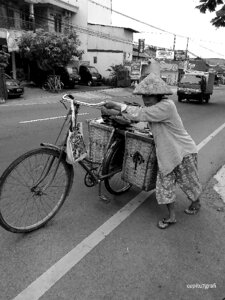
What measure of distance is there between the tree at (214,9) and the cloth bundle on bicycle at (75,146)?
8639mm

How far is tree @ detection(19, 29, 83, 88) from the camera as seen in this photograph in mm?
20266

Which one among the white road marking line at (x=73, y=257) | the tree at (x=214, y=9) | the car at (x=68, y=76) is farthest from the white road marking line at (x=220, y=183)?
the car at (x=68, y=76)

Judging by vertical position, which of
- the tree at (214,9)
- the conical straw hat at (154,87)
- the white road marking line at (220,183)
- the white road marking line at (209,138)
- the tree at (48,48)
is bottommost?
the white road marking line at (209,138)

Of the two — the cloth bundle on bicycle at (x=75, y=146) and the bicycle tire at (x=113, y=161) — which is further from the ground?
the cloth bundle on bicycle at (x=75, y=146)

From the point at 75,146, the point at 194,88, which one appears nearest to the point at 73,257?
the point at 75,146

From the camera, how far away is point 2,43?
2412 cm

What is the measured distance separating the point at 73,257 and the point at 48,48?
1919 cm

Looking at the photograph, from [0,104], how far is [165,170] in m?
12.8

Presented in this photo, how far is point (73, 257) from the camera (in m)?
2.86

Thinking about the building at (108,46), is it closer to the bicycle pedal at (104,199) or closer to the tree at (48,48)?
the tree at (48,48)

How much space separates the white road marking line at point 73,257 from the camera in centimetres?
242

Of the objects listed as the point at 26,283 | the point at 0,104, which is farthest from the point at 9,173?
the point at 0,104

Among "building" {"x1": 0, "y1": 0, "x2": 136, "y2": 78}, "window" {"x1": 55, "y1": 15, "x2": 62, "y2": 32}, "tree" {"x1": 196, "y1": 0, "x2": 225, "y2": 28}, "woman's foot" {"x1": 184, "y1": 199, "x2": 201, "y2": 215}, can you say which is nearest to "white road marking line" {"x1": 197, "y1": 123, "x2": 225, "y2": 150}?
"tree" {"x1": 196, "y1": 0, "x2": 225, "y2": 28}

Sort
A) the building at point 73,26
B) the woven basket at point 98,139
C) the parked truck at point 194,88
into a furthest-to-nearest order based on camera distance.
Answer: the building at point 73,26, the parked truck at point 194,88, the woven basket at point 98,139
